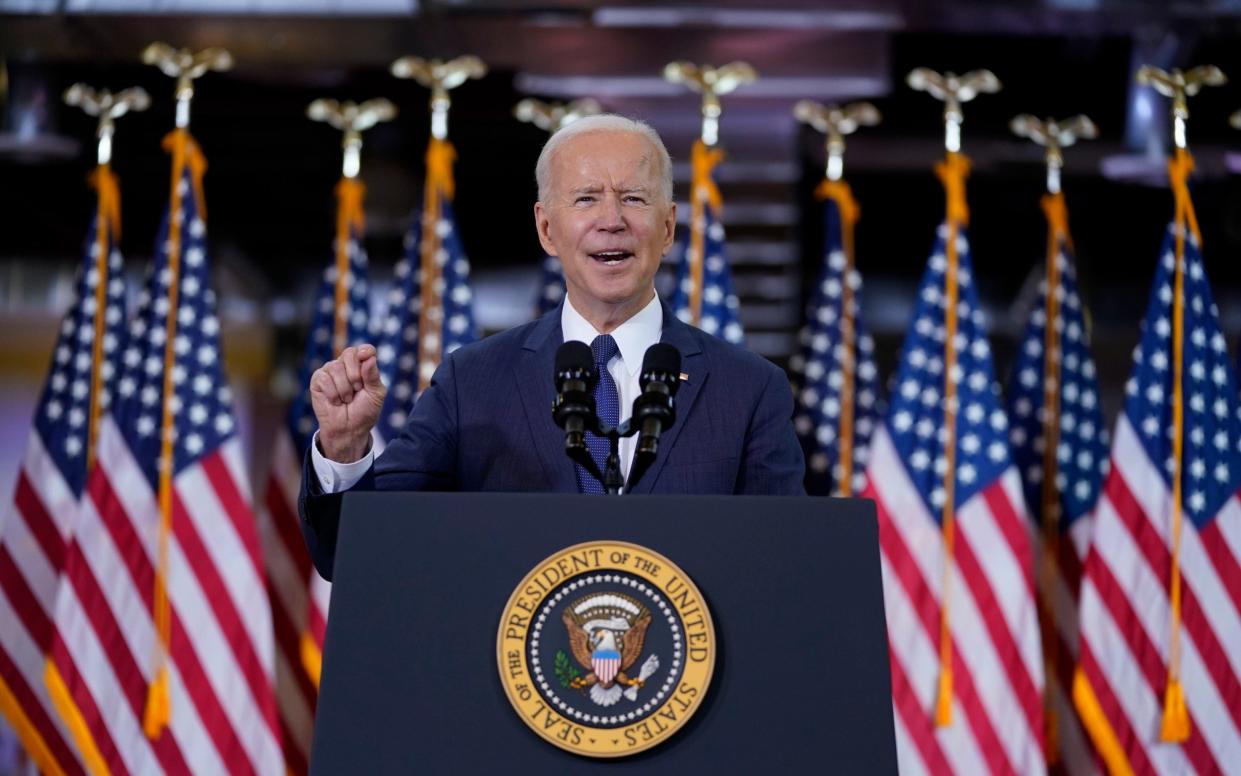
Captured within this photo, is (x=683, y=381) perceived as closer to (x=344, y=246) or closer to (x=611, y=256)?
(x=611, y=256)

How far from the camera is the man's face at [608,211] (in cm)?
198

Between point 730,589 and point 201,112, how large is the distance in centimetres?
492

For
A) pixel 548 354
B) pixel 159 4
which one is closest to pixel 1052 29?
pixel 159 4

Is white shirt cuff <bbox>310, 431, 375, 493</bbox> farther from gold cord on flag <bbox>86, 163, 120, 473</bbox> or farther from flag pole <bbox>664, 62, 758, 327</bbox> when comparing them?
gold cord on flag <bbox>86, 163, 120, 473</bbox>

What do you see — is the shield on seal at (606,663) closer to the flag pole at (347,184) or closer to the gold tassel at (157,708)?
the gold tassel at (157,708)

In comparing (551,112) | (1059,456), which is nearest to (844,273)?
(1059,456)

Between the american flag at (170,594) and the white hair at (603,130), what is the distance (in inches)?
105

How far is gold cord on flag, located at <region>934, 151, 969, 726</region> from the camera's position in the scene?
4.31 meters

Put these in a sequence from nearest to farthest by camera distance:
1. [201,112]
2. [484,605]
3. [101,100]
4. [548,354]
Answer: [484,605] → [548,354] → [101,100] → [201,112]

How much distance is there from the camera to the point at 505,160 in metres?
6.10

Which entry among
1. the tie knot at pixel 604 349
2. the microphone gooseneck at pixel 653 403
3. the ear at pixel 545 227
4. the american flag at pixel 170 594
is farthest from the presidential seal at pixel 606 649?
the american flag at pixel 170 594

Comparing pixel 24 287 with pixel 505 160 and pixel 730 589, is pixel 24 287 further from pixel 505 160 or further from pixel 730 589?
pixel 730 589

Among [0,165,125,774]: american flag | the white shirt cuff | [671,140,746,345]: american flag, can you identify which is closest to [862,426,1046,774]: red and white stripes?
[671,140,746,345]: american flag

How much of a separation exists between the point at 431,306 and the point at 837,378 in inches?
53.7
